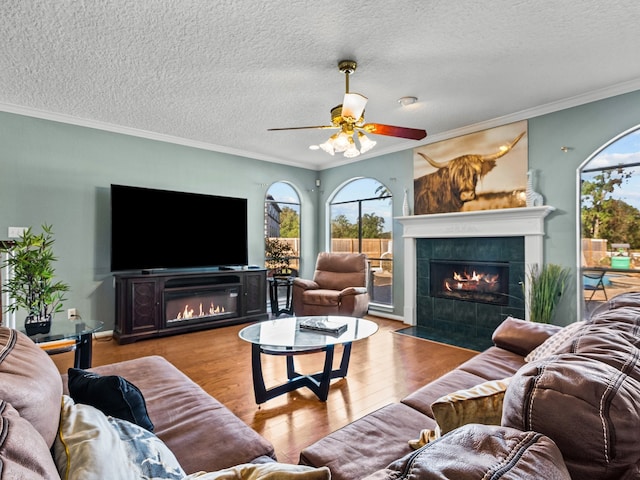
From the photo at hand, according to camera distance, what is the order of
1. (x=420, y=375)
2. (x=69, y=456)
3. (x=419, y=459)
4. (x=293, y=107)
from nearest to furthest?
(x=419, y=459) < (x=69, y=456) < (x=420, y=375) < (x=293, y=107)

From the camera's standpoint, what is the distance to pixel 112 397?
1.10 meters

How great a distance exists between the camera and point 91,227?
4.19m

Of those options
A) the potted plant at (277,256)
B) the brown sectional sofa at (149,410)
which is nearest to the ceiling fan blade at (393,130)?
the brown sectional sofa at (149,410)

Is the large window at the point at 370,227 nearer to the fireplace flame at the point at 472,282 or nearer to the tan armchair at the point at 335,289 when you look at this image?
the tan armchair at the point at 335,289

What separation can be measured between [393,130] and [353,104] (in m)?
0.49

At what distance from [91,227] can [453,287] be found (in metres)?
4.51

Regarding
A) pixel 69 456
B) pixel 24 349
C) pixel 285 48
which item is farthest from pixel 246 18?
pixel 69 456

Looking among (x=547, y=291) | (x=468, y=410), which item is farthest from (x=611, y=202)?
(x=468, y=410)

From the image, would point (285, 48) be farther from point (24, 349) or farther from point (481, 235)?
point (481, 235)

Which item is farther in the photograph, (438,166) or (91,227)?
(438,166)

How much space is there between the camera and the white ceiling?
7.29ft

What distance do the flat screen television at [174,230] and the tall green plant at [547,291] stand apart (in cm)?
363

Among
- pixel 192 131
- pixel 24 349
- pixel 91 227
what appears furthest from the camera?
pixel 192 131

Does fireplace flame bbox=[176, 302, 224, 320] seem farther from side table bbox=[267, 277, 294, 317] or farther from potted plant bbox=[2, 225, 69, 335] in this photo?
potted plant bbox=[2, 225, 69, 335]
